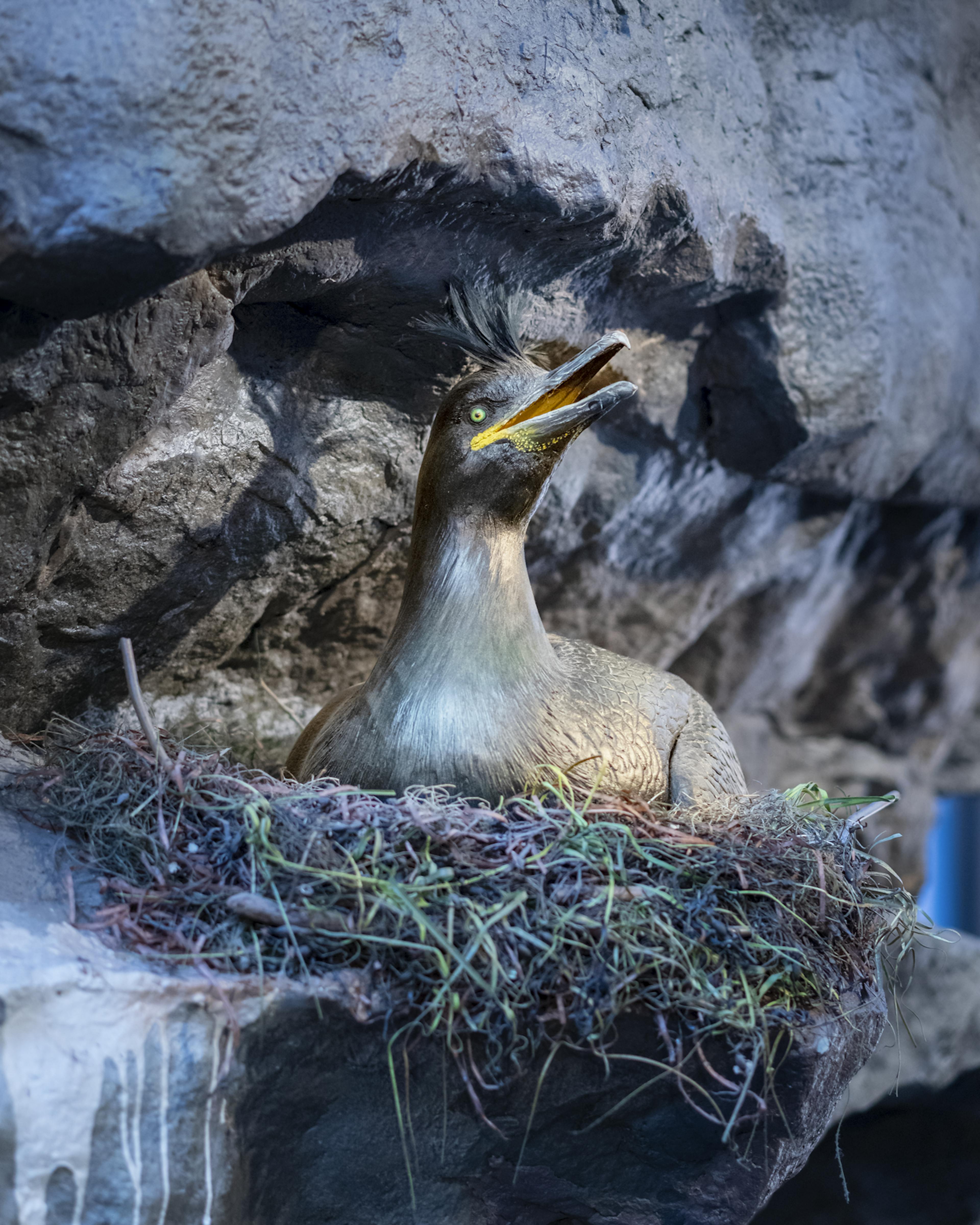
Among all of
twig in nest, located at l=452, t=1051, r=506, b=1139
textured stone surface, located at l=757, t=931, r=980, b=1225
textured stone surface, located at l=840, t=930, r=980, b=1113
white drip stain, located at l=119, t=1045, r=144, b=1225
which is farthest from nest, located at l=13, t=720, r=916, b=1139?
textured stone surface, located at l=757, t=931, r=980, b=1225

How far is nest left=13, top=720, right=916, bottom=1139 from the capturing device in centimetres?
129

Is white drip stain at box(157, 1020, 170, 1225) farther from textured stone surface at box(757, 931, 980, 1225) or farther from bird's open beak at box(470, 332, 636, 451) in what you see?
textured stone surface at box(757, 931, 980, 1225)

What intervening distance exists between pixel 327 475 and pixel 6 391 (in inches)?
29.1

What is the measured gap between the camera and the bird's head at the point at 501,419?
5.49ft

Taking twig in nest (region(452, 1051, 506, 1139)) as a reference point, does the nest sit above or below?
above

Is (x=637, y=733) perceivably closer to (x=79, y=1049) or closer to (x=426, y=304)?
(x=426, y=304)

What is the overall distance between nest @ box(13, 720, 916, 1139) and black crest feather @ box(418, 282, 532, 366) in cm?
79

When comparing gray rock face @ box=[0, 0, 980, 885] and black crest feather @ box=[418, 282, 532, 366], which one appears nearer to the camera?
gray rock face @ box=[0, 0, 980, 885]

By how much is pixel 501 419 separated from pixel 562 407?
0.10m

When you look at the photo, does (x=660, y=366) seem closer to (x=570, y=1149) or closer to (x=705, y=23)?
(x=705, y=23)

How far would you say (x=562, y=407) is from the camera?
5.63ft

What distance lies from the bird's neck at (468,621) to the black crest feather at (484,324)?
308 mm

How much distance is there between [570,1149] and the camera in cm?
146

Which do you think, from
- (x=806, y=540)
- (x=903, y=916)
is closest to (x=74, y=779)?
(x=903, y=916)
